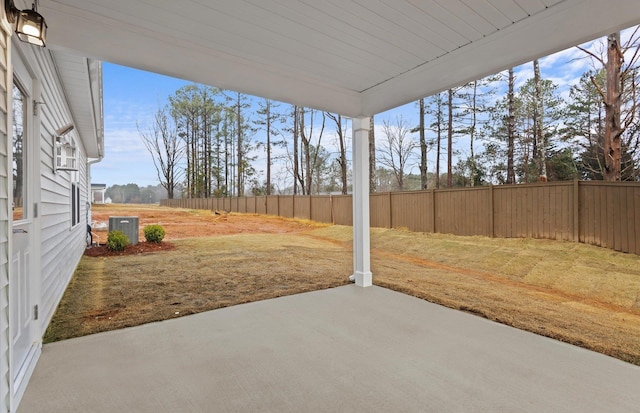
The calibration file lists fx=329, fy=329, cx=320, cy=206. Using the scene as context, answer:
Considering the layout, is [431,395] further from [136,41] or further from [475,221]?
[475,221]

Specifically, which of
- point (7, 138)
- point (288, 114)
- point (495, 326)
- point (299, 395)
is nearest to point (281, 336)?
point (299, 395)

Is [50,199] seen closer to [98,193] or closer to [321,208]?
[321,208]

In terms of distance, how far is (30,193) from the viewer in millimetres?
2406

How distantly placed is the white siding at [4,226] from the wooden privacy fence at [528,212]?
745 centimetres

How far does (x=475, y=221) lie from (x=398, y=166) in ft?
25.8

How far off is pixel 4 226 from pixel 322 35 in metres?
2.32

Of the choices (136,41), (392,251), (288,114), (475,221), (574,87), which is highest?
(288,114)

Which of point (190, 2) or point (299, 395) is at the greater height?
point (190, 2)

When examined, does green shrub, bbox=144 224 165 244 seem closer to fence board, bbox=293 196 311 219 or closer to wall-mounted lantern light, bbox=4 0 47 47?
fence board, bbox=293 196 311 219

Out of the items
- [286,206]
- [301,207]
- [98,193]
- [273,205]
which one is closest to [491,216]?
[301,207]

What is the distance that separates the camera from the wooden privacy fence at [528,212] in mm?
5434

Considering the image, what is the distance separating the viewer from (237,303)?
12.2 ft

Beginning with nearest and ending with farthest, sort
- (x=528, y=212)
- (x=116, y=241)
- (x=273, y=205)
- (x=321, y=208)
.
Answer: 1. (x=528, y=212)
2. (x=116, y=241)
3. (x=321, y=208)
4. (x=273, y=205)

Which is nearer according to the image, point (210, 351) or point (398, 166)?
point (210, 351)
